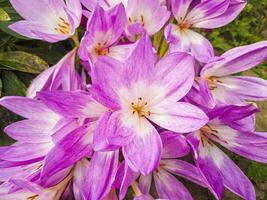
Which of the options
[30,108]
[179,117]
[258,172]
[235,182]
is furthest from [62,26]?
[258,172]

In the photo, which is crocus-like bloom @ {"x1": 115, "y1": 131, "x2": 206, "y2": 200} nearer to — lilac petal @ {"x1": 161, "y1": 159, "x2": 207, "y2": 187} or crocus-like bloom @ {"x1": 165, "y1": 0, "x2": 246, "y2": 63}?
lilac petal @ {"x1": 161, "y1": 159, "x2": 207, "y2": 187}

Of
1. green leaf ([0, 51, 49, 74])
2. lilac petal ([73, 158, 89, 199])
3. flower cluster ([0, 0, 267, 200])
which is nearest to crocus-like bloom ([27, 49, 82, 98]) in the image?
flower cluster ([0, 0, 267, 200])

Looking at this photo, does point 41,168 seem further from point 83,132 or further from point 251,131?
point 251,131

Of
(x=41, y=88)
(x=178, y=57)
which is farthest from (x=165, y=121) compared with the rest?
(x=41, y=88)

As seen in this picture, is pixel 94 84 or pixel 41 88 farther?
pixel 41 88

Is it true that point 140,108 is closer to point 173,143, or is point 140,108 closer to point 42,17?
point 173,143

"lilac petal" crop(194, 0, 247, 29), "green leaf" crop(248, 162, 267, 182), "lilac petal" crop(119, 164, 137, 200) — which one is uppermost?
"lilac petal" crop(194, 0, 247, 29)
